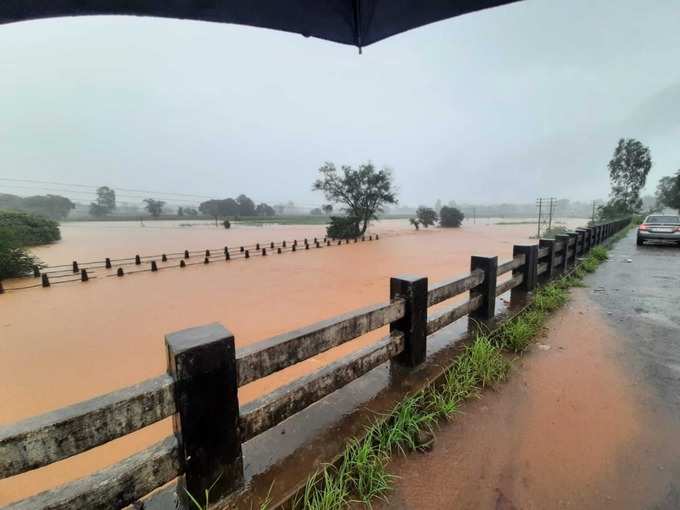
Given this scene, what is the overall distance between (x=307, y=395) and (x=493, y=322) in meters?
2.69

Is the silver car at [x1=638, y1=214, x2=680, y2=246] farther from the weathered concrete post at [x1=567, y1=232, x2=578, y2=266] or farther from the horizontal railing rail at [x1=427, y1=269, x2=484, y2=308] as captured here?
the horizontal railing rail at [x1=427, y1=269, x2=484, y2=308]

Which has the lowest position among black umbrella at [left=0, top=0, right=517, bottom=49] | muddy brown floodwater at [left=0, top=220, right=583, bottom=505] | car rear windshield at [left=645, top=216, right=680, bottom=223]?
muddy brown floodwater at [left=0, top=220, right=583, bottom=505]

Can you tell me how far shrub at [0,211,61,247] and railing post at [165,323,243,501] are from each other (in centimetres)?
2454

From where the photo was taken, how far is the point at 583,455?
1.94 m

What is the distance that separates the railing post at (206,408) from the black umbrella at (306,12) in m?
1.51

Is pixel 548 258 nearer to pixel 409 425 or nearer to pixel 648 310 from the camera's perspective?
pixel 648 310

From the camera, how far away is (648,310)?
4551mm

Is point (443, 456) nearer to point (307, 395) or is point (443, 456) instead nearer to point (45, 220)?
point (307, 395)

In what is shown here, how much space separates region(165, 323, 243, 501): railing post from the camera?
1.30m

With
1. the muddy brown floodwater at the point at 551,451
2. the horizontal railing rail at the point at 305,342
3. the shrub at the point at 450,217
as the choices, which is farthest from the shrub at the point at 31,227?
the shrub at the point at 450,217

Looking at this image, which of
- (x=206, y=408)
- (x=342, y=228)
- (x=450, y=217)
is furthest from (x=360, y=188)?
(x=206, y=408)

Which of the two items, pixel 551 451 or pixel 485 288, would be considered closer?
pixel 551 451

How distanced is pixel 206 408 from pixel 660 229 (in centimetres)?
1544

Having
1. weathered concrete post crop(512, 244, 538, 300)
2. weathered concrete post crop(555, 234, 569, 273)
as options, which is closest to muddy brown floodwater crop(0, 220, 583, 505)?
weathered concrete post crop(512, 244, 538, 300)
